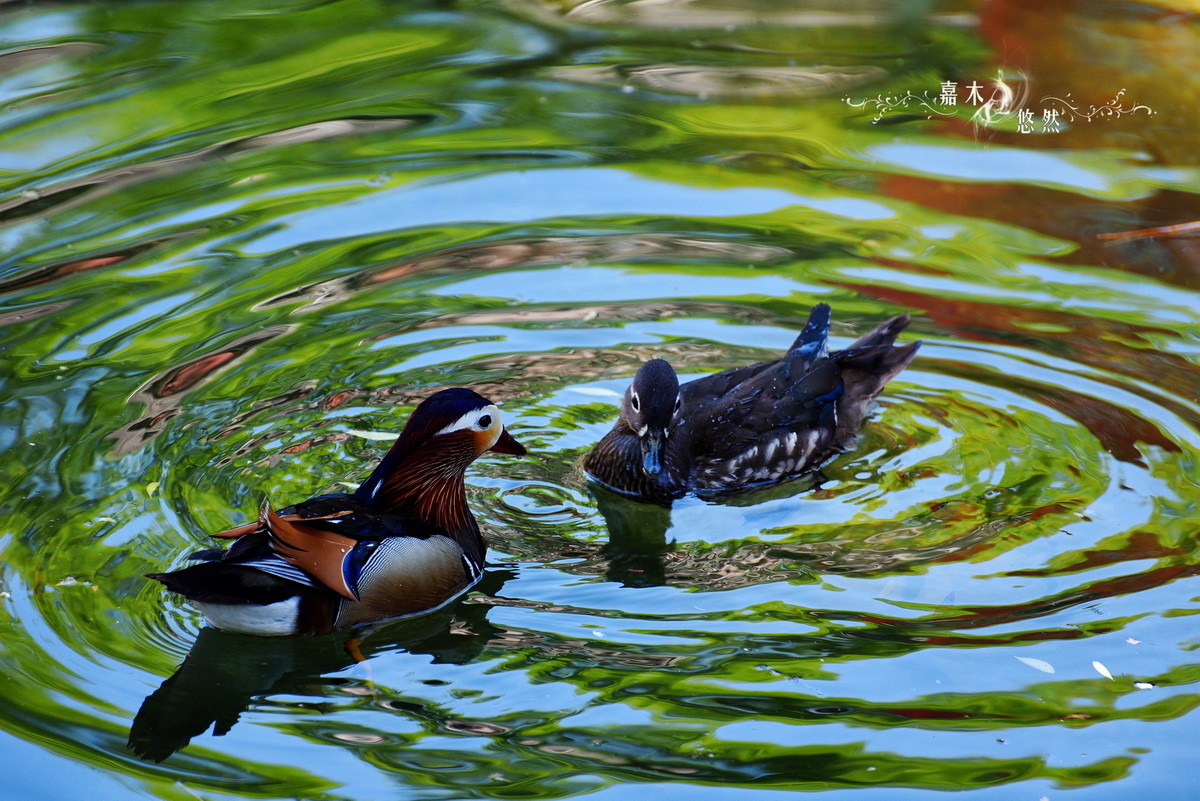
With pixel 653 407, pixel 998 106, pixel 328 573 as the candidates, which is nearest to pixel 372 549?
pixel 328 573

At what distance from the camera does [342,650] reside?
607 centimetres

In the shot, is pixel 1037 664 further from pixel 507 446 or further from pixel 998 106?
pixel 998 106

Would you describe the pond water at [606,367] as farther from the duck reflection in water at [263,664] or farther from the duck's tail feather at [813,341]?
the duck's tail feather at [813,341]

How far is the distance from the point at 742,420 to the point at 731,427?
8cm

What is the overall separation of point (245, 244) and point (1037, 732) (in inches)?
256

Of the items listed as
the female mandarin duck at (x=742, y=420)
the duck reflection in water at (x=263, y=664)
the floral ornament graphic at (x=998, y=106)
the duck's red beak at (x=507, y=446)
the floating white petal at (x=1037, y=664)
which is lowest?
the floating white petal at (x=1037, y=664)

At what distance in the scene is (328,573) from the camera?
19.4 ft

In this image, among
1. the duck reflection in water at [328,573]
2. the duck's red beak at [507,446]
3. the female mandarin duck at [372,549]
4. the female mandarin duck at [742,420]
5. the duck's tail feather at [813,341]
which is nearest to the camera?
the duck reflection in water at [328,573]

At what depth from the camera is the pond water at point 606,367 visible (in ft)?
18.0

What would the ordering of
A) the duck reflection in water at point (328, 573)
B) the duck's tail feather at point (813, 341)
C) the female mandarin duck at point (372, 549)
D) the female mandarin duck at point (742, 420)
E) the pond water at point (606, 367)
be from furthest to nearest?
the duck's tail feather at point (813, 341), the female mandarin duck at point (742, 420), the female mandarin duck at point (372, 549), the duck reflection in water at point (328, 573), the pond water at point (606, 367)

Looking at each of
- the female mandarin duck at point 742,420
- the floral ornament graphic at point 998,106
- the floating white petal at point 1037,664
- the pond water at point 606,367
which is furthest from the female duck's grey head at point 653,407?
the floral ornament graphic at point 998,106

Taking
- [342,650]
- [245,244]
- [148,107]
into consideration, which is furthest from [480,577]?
[148,107]

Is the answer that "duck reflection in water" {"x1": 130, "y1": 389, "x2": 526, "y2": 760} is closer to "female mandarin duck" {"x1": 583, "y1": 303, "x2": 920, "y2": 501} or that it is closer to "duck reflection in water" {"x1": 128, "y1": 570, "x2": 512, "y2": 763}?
"duck reflection in water" {"x1": 128, "y1": 570, "x2": 512, "y2": 763}

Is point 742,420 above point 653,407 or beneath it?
beneath
